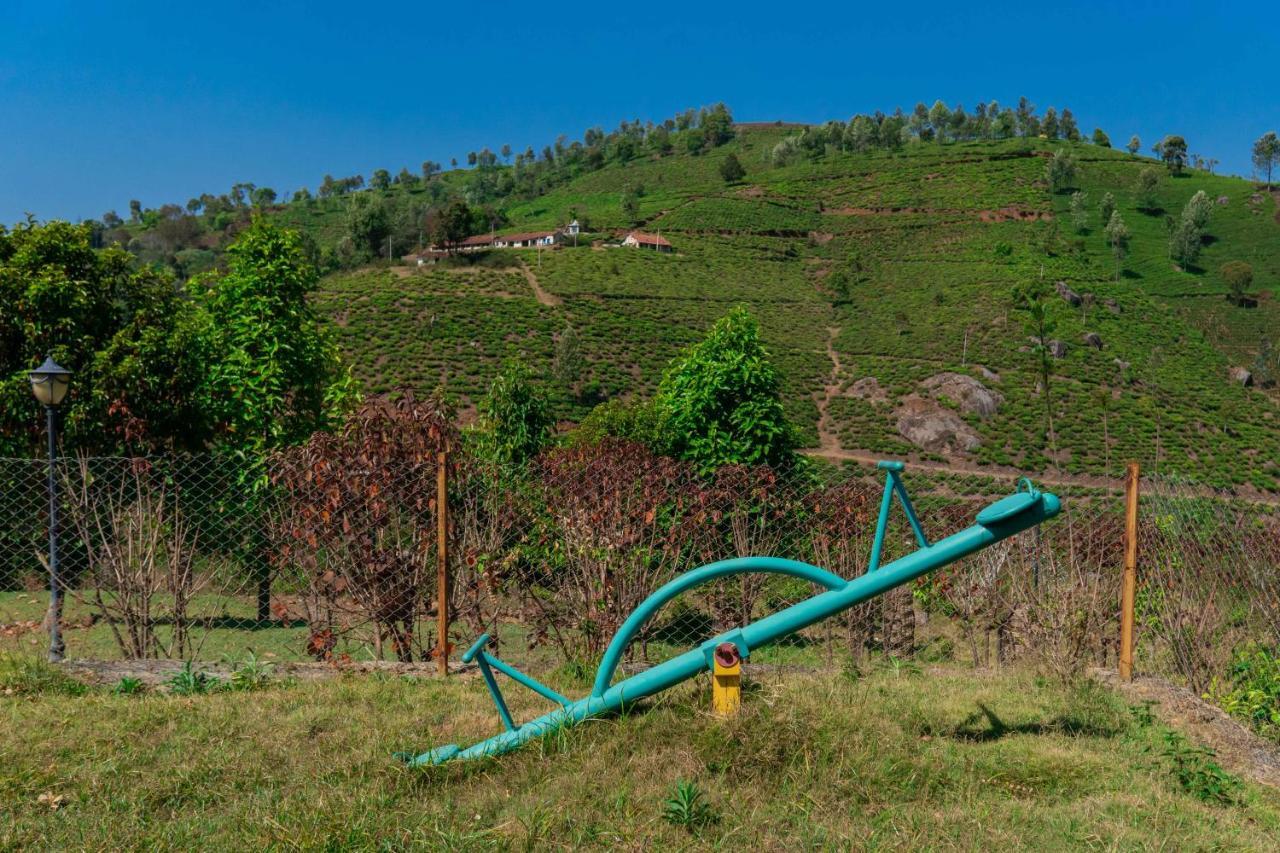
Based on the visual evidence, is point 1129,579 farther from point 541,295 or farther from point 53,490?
point 541,295

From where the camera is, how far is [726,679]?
3.25 meters

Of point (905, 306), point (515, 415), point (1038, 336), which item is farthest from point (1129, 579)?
point (905, 306)

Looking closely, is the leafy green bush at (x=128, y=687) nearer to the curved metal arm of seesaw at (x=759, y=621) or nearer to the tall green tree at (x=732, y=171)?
the curved metal arm of seesaw at (x=759, y=621)

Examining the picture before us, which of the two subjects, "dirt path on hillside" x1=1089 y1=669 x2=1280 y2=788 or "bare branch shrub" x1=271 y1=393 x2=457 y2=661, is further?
"bare branch shrub" x1=271 y1=393 x2=457 y2=661

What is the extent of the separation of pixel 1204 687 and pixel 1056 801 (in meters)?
2.73

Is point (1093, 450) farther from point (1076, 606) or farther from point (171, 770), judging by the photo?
point (171, 770)

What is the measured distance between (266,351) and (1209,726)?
13.7 meters

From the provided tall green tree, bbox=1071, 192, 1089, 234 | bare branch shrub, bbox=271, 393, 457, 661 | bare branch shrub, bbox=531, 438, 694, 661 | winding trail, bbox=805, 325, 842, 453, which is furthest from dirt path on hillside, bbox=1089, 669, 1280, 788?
tall green tree, bbox=1071, 192, 1089, 234

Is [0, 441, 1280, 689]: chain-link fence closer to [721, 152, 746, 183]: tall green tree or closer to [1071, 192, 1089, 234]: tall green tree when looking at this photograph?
[1071, 192, 1089, 234]: tall green tree

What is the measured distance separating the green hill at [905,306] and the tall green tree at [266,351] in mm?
20858

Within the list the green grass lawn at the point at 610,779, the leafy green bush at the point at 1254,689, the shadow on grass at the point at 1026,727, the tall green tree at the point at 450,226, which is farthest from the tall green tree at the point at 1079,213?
the green grass lawn at the point at 610,779

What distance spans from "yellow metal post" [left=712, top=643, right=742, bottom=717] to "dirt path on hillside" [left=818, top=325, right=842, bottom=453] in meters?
33.5

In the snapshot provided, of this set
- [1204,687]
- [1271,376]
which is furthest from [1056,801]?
[1271,376]

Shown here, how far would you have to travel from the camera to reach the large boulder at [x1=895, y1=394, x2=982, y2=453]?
3744 centimetres
